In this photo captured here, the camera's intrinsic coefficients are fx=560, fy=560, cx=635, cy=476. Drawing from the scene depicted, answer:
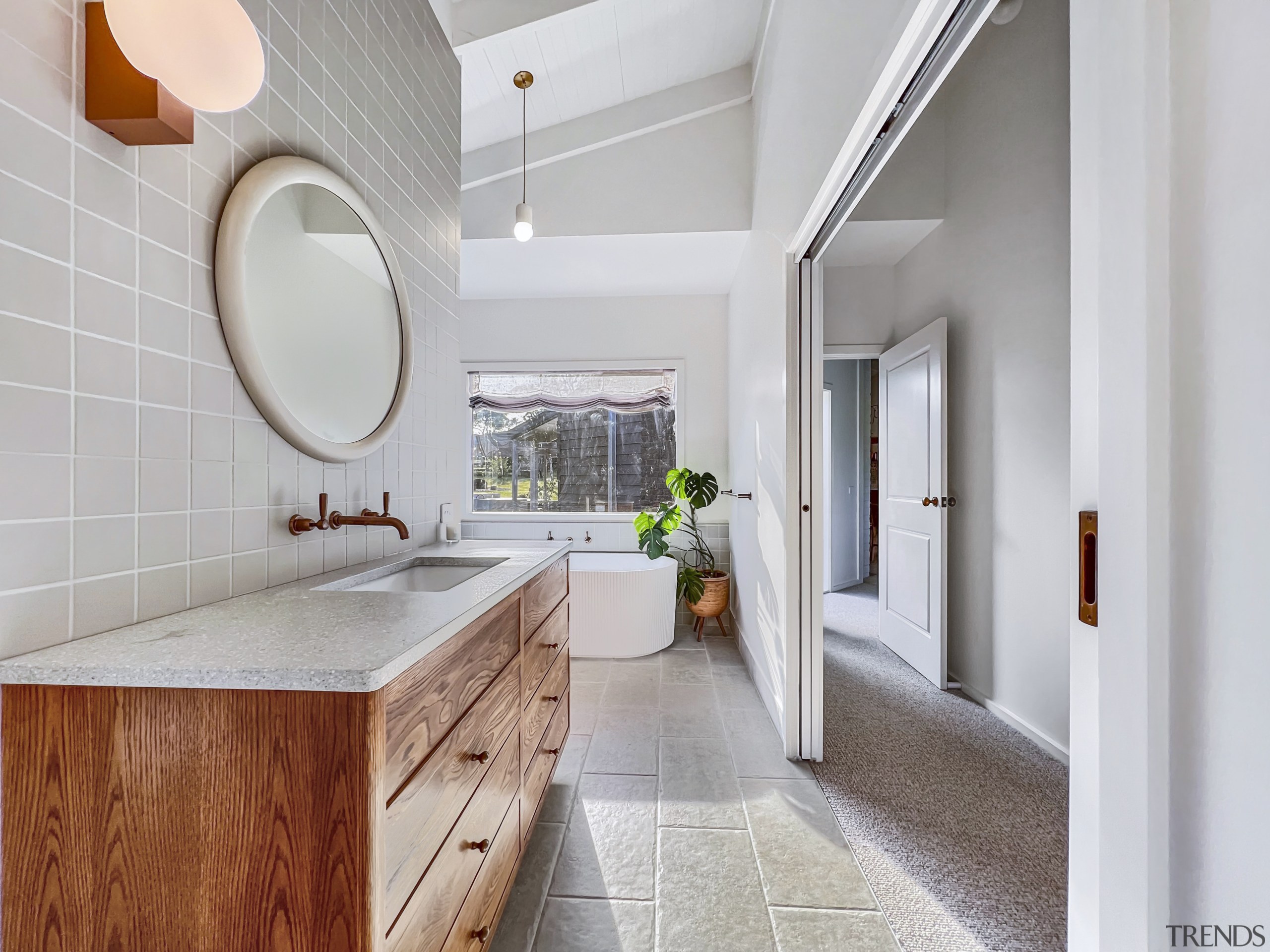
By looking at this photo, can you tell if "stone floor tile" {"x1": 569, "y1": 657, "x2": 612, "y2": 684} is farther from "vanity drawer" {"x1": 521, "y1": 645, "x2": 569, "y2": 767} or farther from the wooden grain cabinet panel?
the wooden grain cabinet panel

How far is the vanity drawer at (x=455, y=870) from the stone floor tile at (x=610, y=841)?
432 millimetres

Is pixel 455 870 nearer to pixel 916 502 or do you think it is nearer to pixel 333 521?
pixel 333 521

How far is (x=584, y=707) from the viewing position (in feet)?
8.70

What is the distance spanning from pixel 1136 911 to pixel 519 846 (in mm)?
1244

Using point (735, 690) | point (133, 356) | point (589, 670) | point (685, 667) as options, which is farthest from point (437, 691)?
point (685, 667)

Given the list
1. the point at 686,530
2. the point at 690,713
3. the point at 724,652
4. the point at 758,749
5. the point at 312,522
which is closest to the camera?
the point at 312,522

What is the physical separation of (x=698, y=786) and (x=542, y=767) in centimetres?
64

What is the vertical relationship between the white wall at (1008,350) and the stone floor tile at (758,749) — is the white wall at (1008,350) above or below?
above

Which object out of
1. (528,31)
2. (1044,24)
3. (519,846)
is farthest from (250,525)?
(1044,24)

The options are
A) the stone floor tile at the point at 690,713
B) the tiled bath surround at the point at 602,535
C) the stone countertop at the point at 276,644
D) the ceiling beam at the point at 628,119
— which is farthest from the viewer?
the tiled bath surround at the point at 602,535

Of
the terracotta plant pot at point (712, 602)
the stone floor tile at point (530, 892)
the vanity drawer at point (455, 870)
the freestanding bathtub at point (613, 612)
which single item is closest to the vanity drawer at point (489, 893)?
the vanity drawer at point (455, 870)

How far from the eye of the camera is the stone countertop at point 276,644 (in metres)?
0.68

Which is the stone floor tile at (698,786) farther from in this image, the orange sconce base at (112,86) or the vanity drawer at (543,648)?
the orange sconce base at (112,86)

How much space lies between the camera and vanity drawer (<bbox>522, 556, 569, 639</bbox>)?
143cm
